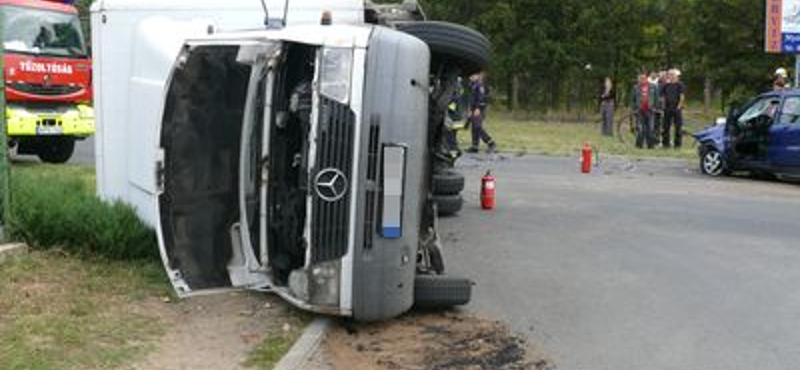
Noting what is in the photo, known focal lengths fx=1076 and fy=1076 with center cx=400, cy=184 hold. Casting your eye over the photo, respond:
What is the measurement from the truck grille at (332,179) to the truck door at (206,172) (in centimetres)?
94

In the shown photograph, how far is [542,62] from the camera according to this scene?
3969cm

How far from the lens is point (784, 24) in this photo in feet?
74.9

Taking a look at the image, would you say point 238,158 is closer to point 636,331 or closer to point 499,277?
point 499,277

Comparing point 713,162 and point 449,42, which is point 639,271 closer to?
point 449,42

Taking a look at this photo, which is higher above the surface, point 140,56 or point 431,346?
point 140,56

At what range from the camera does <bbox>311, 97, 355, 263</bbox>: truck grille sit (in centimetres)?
653

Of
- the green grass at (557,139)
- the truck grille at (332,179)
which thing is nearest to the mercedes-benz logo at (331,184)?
the truck grille at (332,179)

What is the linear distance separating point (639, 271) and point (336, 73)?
395cm

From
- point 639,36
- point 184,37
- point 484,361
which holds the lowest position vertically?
point 484,361

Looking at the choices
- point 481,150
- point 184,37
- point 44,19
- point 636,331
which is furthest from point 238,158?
point 481,150

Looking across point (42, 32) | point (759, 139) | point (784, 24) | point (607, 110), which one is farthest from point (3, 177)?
point (607, 110)

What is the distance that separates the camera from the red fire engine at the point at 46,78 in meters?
15.5

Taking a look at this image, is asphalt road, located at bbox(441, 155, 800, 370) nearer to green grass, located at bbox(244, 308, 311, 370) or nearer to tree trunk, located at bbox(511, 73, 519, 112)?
green grass, located at bbox(244, 308, 311, 370)

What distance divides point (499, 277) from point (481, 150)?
1397 centimetres
